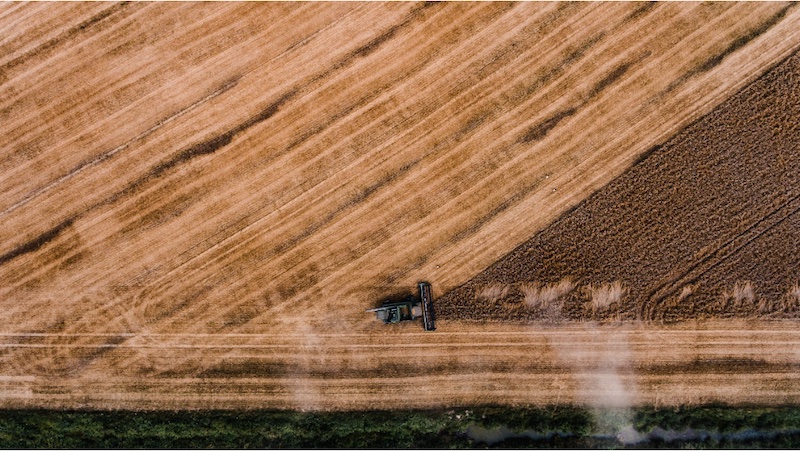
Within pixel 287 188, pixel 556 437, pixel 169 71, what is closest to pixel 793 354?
pixel 556 437

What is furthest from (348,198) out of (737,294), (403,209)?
(737,294)

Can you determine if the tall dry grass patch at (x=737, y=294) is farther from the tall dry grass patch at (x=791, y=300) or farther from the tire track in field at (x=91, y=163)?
the tire track in field at (x=91, y=163)

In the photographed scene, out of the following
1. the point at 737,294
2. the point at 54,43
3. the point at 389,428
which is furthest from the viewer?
the point at 737,294

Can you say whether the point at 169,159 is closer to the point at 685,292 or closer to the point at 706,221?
the point at 685,292

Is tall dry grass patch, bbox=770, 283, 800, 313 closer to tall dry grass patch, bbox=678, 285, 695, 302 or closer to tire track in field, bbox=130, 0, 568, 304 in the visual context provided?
tall dry grass patch, bbox=678, 285, 695, 302

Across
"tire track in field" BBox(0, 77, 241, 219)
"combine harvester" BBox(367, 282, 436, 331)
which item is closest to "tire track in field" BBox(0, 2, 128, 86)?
"tire track in field" BBox(0, 77, 241, 219)

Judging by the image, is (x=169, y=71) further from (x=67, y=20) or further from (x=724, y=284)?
(x=724, y=284)
